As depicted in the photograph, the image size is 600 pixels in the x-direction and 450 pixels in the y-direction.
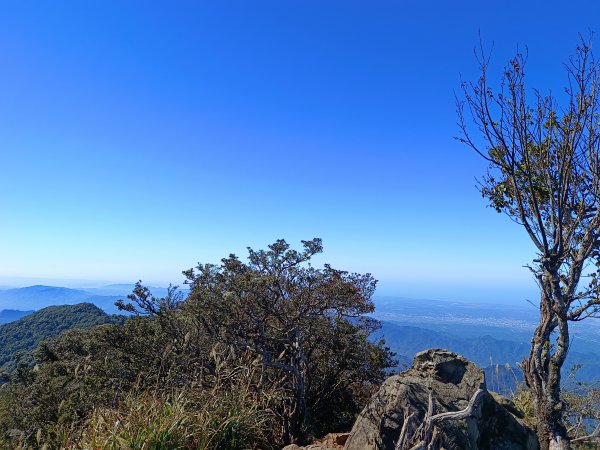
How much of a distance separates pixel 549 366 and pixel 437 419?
3.56 metres

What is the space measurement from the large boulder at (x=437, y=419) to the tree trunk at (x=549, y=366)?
480 mm

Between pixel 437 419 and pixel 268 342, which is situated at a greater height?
pixel 437 419

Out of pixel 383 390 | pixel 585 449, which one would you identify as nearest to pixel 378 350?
pixel 585 449

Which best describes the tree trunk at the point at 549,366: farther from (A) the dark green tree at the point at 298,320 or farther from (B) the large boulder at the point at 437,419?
(A) the dark green tree at the point at 298,320

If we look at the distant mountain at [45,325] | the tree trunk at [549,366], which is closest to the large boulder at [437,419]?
the tree trunk at [549,366]

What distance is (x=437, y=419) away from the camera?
373cm

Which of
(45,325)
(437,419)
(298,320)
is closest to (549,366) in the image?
(437,419)

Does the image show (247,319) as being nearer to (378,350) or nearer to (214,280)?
(214,280)

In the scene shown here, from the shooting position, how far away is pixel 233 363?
22.6ft

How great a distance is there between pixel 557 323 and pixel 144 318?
9901mm

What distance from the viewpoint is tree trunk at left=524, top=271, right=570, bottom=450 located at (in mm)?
5801

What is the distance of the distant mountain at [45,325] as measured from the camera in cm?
6600

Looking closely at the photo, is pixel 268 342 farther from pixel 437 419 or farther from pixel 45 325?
pixel 45 325

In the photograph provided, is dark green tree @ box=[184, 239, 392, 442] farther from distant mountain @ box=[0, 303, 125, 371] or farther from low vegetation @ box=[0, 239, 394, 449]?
distant mountain @ box=[0, 303, 125, 371]
